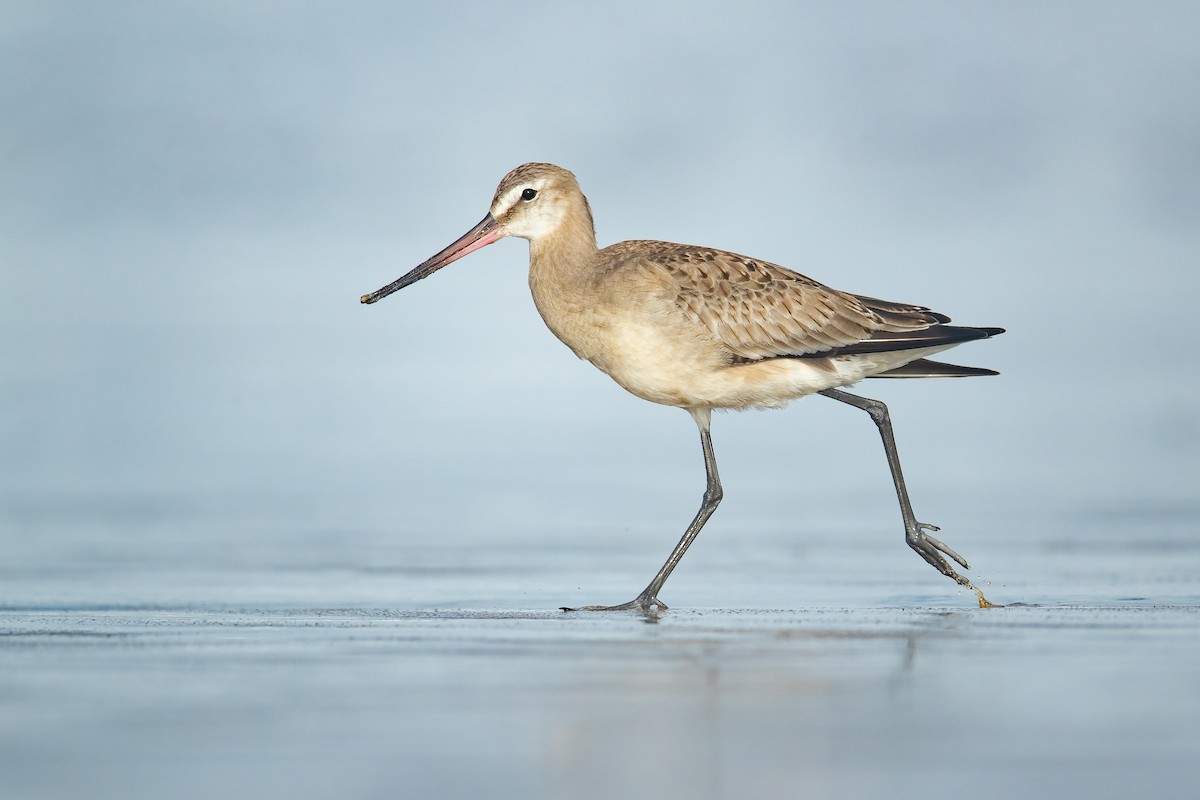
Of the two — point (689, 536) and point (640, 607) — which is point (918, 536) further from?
point (640, 607)

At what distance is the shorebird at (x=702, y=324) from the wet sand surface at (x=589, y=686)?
1012 mm

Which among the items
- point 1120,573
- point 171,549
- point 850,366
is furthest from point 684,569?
point 171,549

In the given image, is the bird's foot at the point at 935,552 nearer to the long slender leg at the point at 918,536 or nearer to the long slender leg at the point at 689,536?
the long slender leg at the point at 918,536

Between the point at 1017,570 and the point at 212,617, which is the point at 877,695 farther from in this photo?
the point at 1017,570

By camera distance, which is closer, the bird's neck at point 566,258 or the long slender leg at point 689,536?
the long slender leg at point 689,536

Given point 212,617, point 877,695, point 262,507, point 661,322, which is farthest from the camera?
point 262,507

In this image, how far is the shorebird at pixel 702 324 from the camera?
29.2 ft

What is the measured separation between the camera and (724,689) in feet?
17.8

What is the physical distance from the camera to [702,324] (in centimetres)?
902

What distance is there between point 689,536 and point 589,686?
3.57m

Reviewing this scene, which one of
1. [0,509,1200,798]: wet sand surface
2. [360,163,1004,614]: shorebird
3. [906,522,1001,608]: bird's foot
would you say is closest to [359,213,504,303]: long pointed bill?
[360,163,1004,614]: shorebird

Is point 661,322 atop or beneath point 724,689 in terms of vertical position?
atop

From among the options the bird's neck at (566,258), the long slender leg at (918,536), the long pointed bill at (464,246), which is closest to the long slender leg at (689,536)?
the long slender leg at (918,536)

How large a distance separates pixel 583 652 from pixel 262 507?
29.0ft
